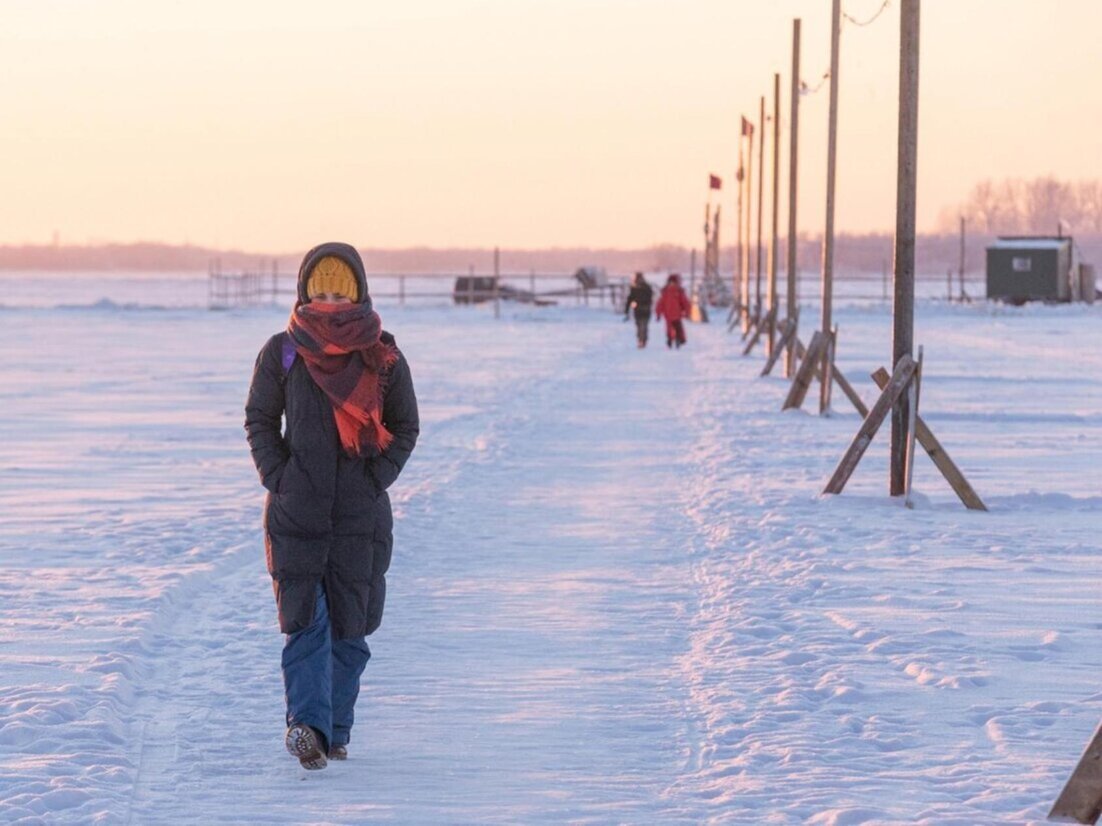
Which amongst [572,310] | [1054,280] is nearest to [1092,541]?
[572,310]

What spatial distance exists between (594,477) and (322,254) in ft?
28.8

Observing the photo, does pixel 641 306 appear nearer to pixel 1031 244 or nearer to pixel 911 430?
pixel 911 430

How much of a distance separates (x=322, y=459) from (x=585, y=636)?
262cm

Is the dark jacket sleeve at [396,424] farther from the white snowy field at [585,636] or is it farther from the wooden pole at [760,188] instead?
the wooden pole at [760,188]

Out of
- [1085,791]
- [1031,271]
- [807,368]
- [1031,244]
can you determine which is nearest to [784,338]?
[807,368]

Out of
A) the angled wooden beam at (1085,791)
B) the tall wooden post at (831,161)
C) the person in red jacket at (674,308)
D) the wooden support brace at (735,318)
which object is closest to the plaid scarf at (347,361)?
the angled wooden beam at (1085,791)

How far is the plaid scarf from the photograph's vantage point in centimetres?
552

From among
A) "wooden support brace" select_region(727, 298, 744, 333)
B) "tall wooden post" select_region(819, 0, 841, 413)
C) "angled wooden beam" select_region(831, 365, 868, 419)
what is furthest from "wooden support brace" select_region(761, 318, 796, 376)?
"wooden support brace" select_region(727, 298, 744, 333)

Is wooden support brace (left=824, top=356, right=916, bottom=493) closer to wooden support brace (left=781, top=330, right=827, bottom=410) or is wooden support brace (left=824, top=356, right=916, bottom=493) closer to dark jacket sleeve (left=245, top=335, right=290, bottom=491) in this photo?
dark jacket sleeve (left=245, top=335, right=290, bottom=491)

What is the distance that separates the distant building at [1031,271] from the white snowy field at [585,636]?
52589 mm

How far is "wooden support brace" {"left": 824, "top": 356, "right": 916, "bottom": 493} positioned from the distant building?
192 feet

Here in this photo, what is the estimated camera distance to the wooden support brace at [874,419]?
12.8 m

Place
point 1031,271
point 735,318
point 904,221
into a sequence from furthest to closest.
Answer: point 1031,271
point 735,318
point 904,221

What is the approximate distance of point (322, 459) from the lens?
5562mm
